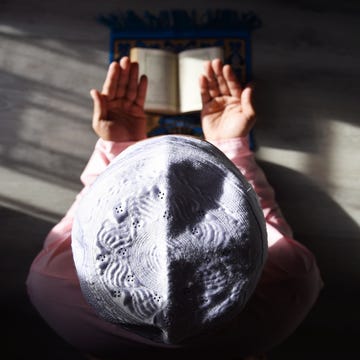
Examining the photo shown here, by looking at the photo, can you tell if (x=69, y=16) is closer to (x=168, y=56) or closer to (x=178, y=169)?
(x=168, y=56)

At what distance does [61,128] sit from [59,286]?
49 cm

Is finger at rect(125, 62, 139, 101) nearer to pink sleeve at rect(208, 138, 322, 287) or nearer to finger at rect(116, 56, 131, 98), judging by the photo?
finger at rect(116, 56, 131, 98)

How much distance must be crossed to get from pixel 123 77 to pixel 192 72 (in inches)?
7.6

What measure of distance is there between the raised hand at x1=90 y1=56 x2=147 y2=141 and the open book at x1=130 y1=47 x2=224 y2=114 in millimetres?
73

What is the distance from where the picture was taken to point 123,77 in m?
0.89

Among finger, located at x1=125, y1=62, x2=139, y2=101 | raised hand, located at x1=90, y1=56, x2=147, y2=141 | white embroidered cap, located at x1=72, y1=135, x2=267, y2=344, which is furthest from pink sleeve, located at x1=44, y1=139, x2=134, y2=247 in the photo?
white embroidered cap, located at x1=72, y1=135, x2=267, y2=344

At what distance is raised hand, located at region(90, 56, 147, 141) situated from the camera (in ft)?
2.81

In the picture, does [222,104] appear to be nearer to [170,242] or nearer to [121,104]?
[121,104]

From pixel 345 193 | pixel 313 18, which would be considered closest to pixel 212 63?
pixel 313 18

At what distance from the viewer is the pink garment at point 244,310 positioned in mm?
642

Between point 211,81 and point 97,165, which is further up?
point 211,81

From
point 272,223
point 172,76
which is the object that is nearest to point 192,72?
point 172,76

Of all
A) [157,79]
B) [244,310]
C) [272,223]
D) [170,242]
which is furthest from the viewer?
[157,79]

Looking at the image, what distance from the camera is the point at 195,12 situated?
1.04m
